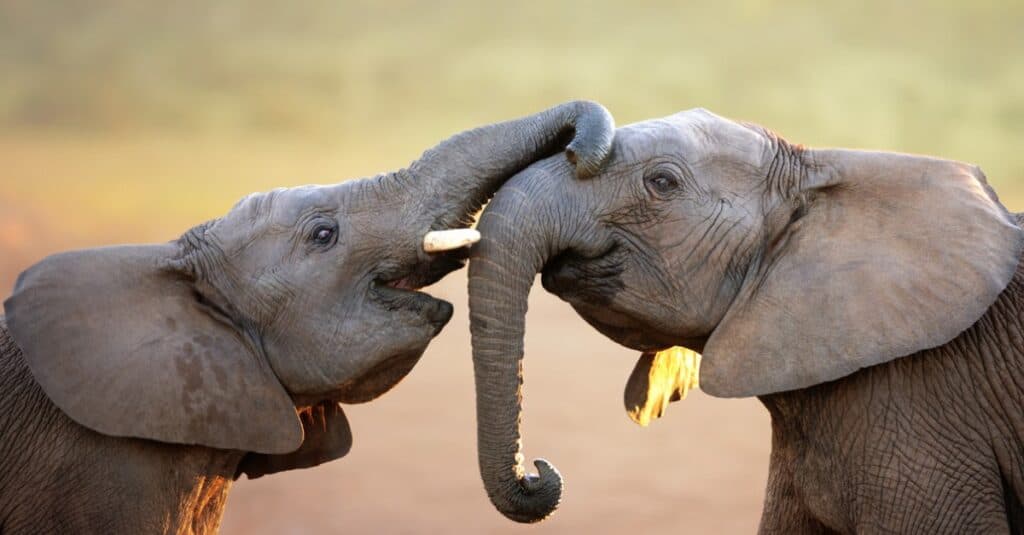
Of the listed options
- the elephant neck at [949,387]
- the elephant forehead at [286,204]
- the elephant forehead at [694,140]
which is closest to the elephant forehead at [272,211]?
the elephant forehead at [286,204]

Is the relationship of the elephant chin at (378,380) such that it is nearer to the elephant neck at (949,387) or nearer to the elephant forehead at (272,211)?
the elephant forehead at (272,211)

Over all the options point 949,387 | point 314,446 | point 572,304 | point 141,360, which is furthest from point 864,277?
point 141,360

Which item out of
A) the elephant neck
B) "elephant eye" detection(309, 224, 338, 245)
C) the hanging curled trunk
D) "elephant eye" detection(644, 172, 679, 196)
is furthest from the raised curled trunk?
the elephant neck

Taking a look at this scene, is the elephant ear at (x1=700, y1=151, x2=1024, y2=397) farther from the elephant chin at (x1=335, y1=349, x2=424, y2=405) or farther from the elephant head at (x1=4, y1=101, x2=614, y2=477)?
the elephant chin at (x1=335, y1=349, x2=424, y2=405)

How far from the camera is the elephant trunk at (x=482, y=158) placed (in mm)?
5281

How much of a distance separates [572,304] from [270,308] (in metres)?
1.22

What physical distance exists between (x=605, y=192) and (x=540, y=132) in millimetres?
359

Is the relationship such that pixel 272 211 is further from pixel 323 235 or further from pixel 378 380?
pixel 378 380

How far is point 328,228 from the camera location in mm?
5465

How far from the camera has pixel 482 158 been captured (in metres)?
5.34

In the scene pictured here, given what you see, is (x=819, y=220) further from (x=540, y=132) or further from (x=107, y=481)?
(x=107, y=481)

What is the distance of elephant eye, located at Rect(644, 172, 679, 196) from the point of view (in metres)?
5.19

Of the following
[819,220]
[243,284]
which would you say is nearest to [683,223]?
[819,220]

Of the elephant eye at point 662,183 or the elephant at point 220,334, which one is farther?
the elephant at point 220,334
